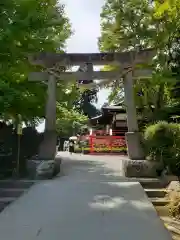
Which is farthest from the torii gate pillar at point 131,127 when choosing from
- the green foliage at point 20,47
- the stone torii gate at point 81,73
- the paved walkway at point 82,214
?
the green foliage at point 20,47

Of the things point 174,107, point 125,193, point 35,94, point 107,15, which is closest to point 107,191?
point 125,193

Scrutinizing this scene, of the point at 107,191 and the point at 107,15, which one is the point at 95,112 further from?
the point at 107,191

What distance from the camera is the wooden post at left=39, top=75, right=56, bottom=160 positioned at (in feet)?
43.1

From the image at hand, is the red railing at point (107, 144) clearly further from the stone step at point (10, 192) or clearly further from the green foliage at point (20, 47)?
the stone step at point (10, 192)

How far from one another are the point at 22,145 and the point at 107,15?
53.0ft

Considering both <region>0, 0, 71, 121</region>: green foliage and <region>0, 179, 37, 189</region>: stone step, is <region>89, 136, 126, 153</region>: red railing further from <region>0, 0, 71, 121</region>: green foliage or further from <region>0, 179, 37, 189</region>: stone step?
<region>0, 179, 37, 189</region>: stone step

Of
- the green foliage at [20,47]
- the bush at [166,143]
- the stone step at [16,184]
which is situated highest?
the green foliage at [20,47]

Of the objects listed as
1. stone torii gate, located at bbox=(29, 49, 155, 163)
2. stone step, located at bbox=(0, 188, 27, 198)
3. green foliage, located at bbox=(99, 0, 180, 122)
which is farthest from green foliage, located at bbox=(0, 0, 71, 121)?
green foliage, located at bbox=(99, 0, 180, 122)

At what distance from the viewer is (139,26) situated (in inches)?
965

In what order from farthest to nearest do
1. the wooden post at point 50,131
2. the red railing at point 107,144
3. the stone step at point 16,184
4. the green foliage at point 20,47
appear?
the red railing at point 107,144 < the wooden post at point 50,131 < the stone step at point 16,184 < the green foliage at point 20,47

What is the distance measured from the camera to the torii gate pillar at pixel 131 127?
1275 centimetres

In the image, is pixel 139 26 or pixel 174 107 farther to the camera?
pixel 139 26

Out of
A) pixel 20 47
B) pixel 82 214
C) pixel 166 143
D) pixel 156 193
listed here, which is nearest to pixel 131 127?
pixel 166 143

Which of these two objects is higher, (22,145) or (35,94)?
(35,94)
